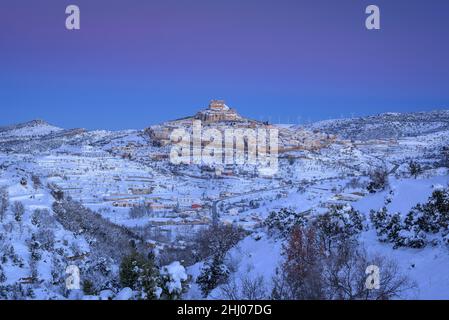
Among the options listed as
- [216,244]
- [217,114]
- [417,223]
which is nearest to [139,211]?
[216,244]

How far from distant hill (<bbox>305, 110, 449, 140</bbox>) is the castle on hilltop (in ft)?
117

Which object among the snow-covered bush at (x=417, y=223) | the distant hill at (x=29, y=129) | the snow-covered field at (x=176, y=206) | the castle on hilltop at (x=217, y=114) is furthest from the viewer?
the distant hill at (x=29, y=129)

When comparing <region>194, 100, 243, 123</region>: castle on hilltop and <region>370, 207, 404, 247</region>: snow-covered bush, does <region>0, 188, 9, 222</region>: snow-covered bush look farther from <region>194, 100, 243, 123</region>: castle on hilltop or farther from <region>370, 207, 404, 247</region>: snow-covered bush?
<region>194, 100, 243, 123</region>: castle on hilltop

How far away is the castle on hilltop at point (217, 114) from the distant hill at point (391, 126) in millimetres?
35737

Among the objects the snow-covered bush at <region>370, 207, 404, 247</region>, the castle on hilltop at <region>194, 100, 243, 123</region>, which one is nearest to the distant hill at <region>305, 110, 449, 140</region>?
the castle on hilltop at <region>194, 100, 243, 123</region>

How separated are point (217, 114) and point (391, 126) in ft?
189

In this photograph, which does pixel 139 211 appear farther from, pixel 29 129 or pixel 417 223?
pixel 29 129

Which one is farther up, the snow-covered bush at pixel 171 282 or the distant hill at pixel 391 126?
the distant hill at pixel 391 126

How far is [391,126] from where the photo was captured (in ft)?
461

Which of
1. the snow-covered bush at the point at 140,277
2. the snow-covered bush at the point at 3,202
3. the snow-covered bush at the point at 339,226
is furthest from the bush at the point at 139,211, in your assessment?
the snow-covered bush at the point at 140,277

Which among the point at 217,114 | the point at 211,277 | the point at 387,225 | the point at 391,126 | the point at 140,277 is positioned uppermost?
the point at 217,114

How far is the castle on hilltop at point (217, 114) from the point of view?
Answer: 416 feet

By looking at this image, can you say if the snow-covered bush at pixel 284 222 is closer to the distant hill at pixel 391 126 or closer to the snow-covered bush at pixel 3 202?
the snow-covered bush at pixel 3 202
